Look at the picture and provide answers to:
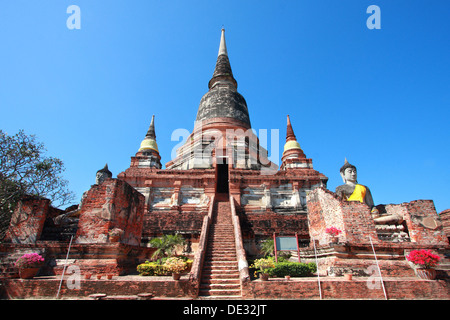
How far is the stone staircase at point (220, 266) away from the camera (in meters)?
6.89

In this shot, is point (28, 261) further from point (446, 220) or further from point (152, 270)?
point (446, 220)

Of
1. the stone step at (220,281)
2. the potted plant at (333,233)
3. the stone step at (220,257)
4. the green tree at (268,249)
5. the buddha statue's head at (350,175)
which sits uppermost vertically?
the buddha statue's head at (350,175)

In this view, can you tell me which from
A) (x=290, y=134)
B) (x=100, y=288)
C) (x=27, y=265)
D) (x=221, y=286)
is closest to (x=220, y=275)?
(x=221, y=286)

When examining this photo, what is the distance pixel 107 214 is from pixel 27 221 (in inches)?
115

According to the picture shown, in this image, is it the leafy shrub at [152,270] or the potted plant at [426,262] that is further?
the leafy shrub at [152,270]

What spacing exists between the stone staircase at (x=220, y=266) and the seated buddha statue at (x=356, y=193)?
17.6 feet


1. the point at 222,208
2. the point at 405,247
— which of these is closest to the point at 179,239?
the point at 222,208

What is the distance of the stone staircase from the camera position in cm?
689

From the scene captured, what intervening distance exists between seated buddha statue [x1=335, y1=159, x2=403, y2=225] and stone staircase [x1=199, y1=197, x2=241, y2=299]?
17.6 ft

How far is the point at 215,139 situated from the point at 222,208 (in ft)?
29.0

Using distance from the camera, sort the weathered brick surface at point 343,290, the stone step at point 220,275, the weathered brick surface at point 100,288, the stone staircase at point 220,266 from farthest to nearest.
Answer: the stone step at point 220,275 → the stone staircase at point 220,266 → the weathered brick surface at point 343,290 → the weathered brick surface at point 100,288

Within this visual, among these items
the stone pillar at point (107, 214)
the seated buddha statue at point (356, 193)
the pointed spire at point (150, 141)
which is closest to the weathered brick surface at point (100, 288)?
the stone pillar at point (107, 214)

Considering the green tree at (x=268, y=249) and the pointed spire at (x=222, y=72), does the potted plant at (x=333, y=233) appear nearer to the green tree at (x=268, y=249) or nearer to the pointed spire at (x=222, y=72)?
the green tree at (x=268, y=249)
